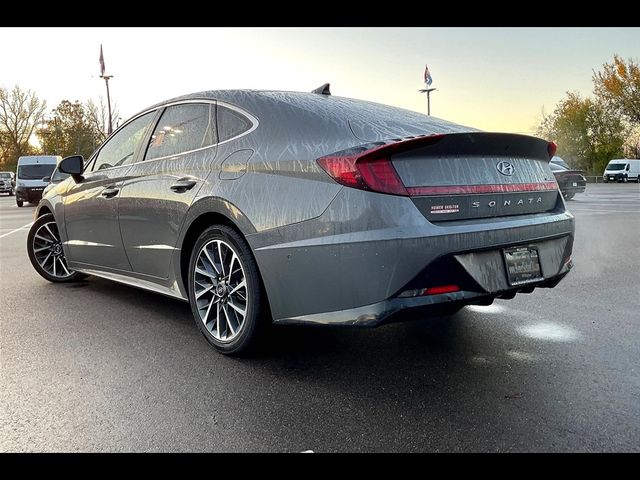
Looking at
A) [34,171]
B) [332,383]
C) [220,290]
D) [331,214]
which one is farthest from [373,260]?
[34,171]

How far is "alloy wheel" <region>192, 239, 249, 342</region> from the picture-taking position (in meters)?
3.37

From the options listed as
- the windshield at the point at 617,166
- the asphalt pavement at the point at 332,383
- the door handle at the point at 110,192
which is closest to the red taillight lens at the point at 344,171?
the asphalt pavement at the point at 332,383

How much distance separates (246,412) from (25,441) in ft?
3.09

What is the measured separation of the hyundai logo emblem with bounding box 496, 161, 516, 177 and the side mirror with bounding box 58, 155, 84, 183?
151 inches

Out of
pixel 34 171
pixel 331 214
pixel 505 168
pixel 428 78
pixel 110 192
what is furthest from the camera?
pixel 428 78

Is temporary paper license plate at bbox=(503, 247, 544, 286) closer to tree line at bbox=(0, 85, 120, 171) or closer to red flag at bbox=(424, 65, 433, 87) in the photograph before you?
red flag at bbox=(424, 65, 433, 87)

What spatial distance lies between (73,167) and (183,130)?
1.76 metres

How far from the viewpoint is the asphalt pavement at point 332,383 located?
2385 mm

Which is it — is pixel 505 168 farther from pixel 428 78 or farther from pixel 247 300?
pixel 428 78

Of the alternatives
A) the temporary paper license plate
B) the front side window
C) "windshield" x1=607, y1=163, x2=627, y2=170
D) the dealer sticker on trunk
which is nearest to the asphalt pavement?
the temporary paper license plate

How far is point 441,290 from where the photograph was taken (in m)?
2.74

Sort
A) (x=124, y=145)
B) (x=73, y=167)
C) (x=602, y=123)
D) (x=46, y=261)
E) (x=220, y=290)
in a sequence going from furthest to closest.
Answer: (x=602, y=123)
(x=46, y=261)
(x=73, y=167)
(x=124, y=145)
(x=220, y=290)
